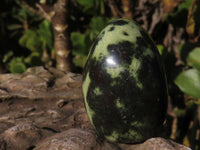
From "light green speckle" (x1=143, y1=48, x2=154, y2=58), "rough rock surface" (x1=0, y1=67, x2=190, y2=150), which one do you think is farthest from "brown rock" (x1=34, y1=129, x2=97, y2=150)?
"light green speckle" (x1=143, y1=48, x2=154, y2=58)

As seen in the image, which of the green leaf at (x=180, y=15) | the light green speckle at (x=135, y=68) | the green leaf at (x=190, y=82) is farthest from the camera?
the green leaf at (x=180, y=15)

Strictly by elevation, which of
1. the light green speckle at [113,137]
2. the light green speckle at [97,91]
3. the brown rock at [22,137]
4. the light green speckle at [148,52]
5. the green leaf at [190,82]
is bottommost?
the brown rock at [22,137]

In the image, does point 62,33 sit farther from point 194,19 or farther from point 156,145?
point 156,145

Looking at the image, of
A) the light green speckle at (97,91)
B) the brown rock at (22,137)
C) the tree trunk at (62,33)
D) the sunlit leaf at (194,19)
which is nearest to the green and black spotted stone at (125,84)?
the light green speckle at (97,91)

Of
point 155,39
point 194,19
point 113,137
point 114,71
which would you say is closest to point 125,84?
A: point 114,71

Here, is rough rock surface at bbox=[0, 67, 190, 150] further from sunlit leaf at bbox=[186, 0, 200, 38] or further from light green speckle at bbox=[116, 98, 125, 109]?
sunlit leaf at bbox=[186, 0, 200, 38]

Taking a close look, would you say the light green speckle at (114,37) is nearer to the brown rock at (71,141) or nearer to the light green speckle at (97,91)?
the light green speckle at (97,91)
